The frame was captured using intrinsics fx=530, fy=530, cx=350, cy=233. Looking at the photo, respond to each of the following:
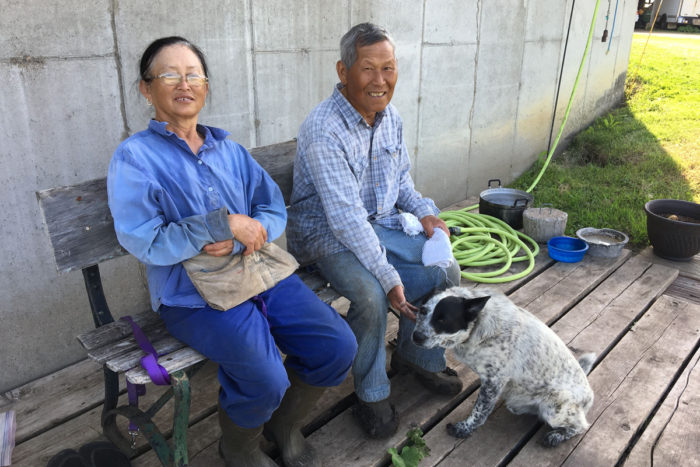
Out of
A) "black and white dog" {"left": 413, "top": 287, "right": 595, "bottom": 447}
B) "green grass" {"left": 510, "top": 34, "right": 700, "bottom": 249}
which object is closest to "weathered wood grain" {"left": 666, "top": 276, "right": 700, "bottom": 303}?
"green grass" {"left": 510, "top": 34, "right": 700, "bottom": 249}

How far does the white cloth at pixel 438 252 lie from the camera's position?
2682 mm

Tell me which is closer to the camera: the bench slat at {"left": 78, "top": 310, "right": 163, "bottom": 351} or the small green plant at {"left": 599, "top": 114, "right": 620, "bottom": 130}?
the bench slat at {"left": 78, "top": 310, "right": 163, "bottom": 351}

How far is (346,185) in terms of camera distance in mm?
2508

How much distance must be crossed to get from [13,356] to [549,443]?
2.75 meters

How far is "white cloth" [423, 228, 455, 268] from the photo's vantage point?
2682 mm

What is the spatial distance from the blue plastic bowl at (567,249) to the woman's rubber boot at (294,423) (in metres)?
2.67

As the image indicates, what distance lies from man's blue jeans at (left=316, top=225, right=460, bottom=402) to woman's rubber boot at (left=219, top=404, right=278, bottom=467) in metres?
0.56

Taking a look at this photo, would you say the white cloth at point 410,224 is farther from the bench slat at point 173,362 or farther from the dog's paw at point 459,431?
the bench slat at point 173,362

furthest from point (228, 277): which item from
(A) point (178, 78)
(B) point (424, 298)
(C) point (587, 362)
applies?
(C) point (587, 362)

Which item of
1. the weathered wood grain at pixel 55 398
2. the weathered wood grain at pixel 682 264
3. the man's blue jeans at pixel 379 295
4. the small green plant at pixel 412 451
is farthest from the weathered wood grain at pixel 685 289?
the weathered wood grain at pixel 55 398

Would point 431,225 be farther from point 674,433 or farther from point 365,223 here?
point 674,433

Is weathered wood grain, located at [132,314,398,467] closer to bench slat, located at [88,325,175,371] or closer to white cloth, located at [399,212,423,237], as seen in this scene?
bench slat, located at [88,325,175,371]

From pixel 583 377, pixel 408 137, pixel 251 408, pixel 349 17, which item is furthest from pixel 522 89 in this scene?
pixel 251 408

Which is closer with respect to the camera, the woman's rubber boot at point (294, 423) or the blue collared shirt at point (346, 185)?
the woman's rubber boot at point (294, 423)
